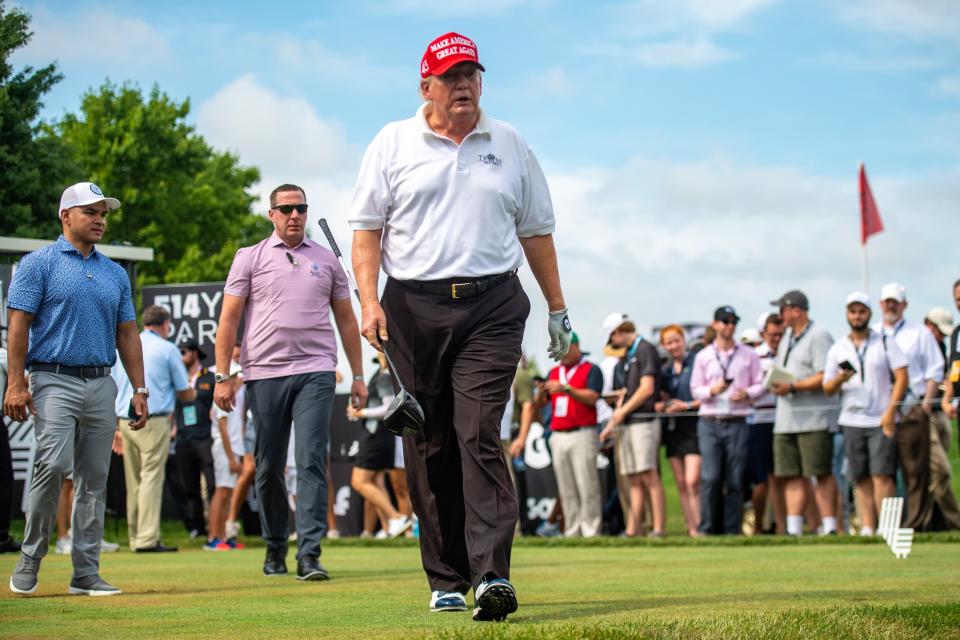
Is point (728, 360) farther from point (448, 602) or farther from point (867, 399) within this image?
point (448, 602)

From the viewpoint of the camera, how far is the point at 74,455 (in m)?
7.94

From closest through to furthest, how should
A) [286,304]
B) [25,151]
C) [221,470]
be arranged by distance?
[286,304] → [221,470] → [25,151]

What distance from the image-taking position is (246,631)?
224 inches

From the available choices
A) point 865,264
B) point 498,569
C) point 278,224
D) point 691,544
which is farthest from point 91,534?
point 865,264

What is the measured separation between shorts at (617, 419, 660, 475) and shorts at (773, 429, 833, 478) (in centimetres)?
133

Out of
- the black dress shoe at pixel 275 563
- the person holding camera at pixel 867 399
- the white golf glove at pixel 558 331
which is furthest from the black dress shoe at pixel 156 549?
the white golf glove at pixel 558 331

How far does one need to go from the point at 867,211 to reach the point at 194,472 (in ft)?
49.6

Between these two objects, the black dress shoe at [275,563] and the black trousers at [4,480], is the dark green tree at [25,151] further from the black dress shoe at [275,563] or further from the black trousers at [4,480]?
the black dress shoe at [275,563]

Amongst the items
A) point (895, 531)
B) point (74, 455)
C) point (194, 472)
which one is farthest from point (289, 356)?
point (194, 472)

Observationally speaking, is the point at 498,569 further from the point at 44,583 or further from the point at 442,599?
the point at 44,583

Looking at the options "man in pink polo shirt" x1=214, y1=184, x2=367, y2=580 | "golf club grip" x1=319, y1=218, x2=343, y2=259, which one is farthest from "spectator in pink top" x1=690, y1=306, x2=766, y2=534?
"golf club grip" x1=319, y1=218, x2=343, y2=259

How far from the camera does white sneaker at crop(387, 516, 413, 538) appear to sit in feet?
52.1

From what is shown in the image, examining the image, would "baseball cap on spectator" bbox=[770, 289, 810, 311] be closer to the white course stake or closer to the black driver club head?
the white course stake

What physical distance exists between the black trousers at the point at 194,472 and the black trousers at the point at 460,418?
10.2 metres
